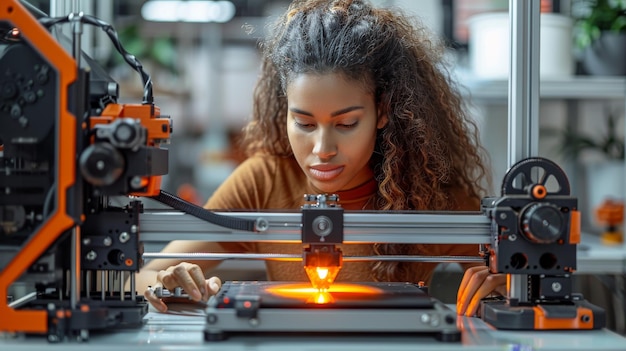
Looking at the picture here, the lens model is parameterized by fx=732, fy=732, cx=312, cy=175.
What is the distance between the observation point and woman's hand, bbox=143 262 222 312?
1290 mm

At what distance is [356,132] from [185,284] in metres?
0.42

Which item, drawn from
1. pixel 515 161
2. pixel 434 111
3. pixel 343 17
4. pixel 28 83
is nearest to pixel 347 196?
pixel 434 111

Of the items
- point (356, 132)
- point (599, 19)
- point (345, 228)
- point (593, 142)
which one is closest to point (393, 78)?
point (356, 132)

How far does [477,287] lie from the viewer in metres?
1.26

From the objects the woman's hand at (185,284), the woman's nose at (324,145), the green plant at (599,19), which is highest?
the green plant at (599,19)

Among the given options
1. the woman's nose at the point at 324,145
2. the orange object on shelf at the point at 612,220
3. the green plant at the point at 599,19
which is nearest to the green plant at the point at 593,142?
the orange object on shelf at the point at 612,220

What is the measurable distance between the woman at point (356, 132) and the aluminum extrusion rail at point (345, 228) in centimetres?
18

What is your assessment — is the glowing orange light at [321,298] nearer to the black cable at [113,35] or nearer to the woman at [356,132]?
the woman at [356,132]

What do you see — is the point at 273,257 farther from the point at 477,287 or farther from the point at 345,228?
the point at 477,287

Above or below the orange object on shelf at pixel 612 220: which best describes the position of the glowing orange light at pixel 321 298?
below

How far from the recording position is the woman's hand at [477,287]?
1255 mm

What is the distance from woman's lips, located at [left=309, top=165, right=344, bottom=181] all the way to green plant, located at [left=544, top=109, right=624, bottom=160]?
179 cm

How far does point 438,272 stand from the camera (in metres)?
1.75

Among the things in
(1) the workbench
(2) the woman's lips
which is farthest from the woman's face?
(1) the workbench
